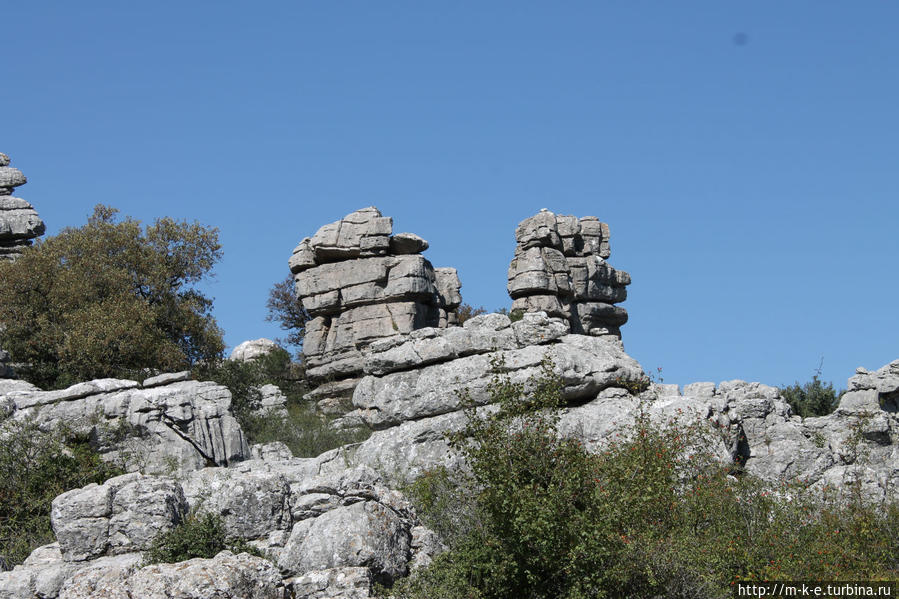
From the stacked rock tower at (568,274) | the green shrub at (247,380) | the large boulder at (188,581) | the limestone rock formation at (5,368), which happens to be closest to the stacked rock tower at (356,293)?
the green shrub at (247,380)

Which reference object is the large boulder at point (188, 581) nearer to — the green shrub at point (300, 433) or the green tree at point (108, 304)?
the green shrub at point (300, 433)

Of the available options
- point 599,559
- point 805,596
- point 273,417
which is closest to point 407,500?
point 599,559

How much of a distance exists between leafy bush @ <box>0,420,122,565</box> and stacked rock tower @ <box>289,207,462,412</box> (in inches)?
913

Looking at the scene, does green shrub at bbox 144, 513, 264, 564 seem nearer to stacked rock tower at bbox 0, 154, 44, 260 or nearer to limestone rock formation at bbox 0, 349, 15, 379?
limestone rock formation at bbox 0, 349, 15, 379

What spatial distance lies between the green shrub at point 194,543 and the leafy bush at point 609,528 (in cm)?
434

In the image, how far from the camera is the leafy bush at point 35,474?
86.1ft

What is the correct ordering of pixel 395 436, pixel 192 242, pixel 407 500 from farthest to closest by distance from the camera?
1. pixel 192 242
2. pixel 395 436
3. pixel 407 500

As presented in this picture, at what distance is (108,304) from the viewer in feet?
144

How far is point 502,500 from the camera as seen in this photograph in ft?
66.2

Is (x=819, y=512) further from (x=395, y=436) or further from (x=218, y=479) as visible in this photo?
(x=218, y=479)

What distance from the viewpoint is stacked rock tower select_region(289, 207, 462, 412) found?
53.9m

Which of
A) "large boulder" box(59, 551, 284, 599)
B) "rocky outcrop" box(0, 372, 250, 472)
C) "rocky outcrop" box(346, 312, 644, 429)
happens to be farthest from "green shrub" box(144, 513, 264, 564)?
"rocky outcrop" box(346, 312, 644, 429)

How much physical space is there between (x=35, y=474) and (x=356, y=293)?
27929mm

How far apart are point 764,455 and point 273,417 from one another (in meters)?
19.5
